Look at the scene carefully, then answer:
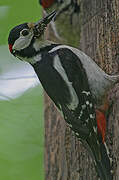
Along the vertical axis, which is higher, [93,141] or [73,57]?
[73,57]

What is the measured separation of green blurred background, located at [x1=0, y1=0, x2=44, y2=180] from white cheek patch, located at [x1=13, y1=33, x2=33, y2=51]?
1.16 ft

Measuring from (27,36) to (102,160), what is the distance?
25.6 inches

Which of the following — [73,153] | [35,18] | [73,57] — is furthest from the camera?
[35,18]

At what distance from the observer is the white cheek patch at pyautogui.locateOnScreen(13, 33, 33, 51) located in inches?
87.6

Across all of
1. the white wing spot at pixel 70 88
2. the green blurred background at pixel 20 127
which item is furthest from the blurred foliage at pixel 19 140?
the white wing spot at pixel 70 88

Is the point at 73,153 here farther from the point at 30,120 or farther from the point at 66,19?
the point at 66,19

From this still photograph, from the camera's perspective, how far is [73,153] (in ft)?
7.75

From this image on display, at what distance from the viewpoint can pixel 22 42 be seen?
88.2 inches

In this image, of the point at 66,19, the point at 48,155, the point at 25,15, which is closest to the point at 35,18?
the point at 25,15

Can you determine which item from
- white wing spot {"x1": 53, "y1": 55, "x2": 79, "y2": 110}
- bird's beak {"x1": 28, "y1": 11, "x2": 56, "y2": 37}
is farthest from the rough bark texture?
bird's beak {"x1": 28, "y1": 11, "x2": 56, "y2": 37}

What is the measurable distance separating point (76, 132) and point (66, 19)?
105 cm

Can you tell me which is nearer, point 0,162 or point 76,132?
point 76,132

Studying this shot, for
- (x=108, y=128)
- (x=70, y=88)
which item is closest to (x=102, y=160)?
(x=108, y=128)

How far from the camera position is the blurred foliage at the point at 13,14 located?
260cm
